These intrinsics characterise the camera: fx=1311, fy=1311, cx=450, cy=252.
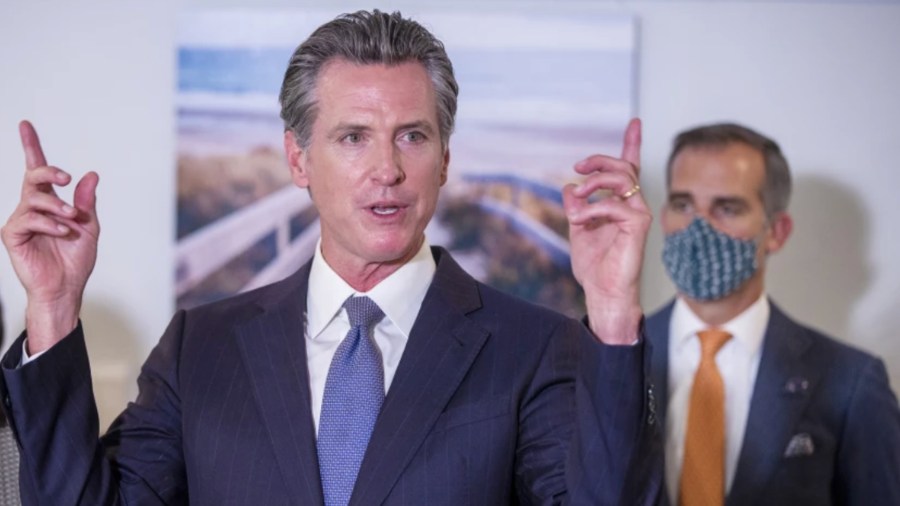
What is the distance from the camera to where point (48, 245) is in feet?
6.17

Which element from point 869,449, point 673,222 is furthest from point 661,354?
point 869,449

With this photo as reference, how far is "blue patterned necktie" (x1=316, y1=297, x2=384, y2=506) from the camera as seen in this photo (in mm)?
1851

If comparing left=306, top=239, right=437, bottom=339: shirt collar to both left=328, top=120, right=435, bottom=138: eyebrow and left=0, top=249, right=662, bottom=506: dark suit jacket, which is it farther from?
left=328, top=120, right=435, bottom=138: eyebrow

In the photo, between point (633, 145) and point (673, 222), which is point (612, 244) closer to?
point (633, 145)

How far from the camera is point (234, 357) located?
199cm

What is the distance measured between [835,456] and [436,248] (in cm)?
119

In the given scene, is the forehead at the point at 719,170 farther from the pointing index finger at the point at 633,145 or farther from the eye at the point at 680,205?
the pointing index finger at the point at 633,145

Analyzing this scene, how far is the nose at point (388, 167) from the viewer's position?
1.87 m

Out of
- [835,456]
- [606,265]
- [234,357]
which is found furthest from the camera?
[835,456]

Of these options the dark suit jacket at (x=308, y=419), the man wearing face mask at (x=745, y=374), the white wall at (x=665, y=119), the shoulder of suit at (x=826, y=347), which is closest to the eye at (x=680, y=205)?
the man wearing face mask at (x=745, y=374)

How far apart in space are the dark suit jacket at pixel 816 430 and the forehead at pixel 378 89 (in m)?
1.04

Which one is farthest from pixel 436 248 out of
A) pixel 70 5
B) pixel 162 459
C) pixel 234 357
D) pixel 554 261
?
pixel 70 5

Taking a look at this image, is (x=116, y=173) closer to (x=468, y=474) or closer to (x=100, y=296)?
(x=100, y=296)

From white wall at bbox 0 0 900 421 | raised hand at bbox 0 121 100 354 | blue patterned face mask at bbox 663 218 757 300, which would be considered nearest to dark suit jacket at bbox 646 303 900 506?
blue patterned face mask at bbox 663 218 757 300
